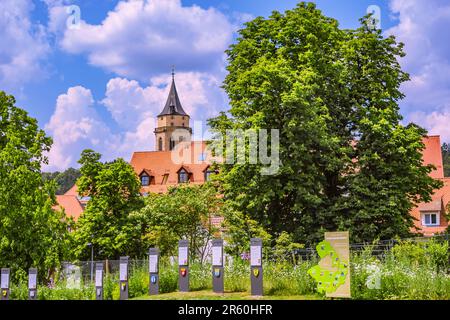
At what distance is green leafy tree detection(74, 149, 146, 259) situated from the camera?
155 ft

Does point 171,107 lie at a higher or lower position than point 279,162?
higher

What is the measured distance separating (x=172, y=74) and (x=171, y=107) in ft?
21.4

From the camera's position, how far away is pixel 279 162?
1242 inches

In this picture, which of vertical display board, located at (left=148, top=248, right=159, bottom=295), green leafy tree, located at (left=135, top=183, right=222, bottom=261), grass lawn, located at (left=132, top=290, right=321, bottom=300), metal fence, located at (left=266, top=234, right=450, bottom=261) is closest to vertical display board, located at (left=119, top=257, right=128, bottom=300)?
vertical display board, located at (left=148, top=248, right=159, bottom=295)

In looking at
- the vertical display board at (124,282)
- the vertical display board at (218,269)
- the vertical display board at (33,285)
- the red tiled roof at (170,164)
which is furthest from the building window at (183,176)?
the vertical display board at (218,269)

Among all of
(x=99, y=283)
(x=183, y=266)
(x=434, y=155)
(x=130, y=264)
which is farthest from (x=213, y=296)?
(x=434, y=155)

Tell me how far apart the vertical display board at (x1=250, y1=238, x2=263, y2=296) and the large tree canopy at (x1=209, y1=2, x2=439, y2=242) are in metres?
13.7

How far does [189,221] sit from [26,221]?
10.3 m

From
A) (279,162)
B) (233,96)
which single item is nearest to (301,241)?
(279,162)

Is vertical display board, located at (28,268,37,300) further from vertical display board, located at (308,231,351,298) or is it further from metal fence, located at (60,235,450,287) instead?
vertical display board, located at (308,231,351,298)

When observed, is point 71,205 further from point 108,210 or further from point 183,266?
point 183,266

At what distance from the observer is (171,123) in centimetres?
A: 11644
